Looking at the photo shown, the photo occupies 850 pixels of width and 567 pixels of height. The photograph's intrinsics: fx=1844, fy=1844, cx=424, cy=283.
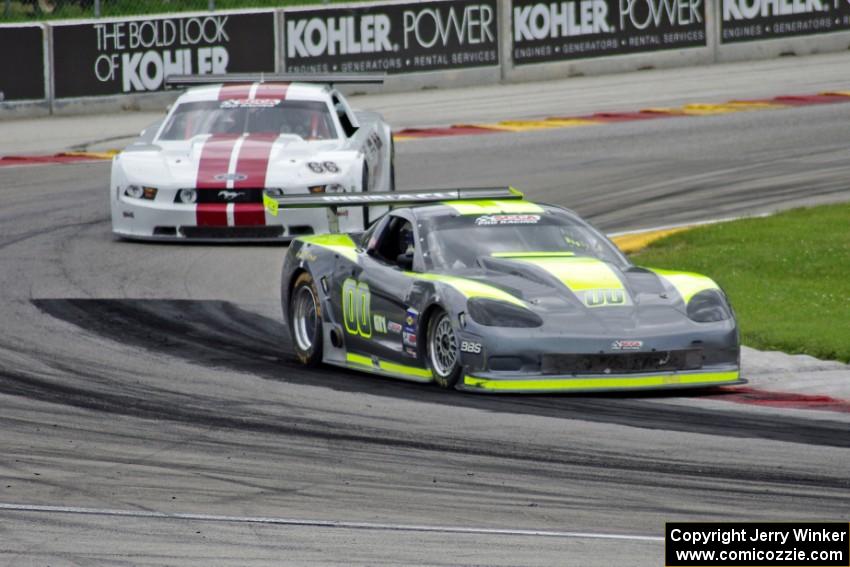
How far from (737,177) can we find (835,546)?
45.6 ft

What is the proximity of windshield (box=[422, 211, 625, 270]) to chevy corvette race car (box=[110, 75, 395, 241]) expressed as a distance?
4.67 meters

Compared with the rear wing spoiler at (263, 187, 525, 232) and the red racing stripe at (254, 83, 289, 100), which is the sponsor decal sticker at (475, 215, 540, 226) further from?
the red racing stripe at (254, 83, 289, 100)

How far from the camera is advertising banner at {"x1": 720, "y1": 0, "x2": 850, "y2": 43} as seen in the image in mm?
29391

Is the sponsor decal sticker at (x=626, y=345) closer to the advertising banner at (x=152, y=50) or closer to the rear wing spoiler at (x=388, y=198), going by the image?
the rear wing spoiler at (x=388, y=198)

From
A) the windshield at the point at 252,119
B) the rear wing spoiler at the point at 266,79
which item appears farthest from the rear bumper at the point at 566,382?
the rear wing spoiler at the point at 266,79

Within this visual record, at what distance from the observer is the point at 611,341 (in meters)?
10.4

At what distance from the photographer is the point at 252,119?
18.0 meters

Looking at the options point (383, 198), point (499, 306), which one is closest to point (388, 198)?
point (383, 198)

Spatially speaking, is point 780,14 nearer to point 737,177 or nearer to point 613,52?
point 613,52

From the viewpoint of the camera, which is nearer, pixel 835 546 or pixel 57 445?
pixel 835 546

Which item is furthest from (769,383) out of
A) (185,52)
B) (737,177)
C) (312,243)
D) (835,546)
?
(185,52)

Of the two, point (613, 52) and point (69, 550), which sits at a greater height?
point (613, 52)

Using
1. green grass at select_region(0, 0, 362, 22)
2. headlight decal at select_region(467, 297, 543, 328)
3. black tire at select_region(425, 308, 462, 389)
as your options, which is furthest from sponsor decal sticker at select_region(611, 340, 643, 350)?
green grass at select_region(0, 0, 362, 22)

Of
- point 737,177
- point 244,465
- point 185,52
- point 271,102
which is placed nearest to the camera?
point 244,465
